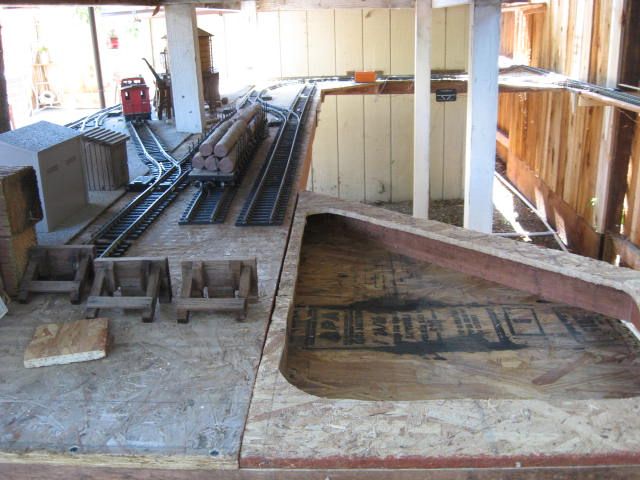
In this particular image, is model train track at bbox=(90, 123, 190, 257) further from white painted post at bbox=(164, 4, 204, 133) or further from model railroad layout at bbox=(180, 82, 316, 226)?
white painted post at bbox=(164, 4, 204, 133)

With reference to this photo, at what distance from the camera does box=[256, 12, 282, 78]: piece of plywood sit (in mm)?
19141

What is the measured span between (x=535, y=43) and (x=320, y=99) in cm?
735

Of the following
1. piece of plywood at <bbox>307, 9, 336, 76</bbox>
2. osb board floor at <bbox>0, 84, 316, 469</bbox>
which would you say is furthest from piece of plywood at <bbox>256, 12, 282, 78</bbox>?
osb board floor at <bbox>0, 84, 316, 469</bbox>

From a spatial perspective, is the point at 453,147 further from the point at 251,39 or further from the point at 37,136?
the point at 37,136

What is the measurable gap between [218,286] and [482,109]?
6382 mm

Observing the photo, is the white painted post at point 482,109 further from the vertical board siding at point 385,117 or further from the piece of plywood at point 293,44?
the piece of plywood at point 293,44

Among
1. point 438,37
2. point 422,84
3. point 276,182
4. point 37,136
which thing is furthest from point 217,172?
point 438,37

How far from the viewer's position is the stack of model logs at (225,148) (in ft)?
25.5

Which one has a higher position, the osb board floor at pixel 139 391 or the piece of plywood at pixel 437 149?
the osb board floor at pixel 139 391

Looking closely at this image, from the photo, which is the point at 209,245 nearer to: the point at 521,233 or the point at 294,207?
the point at 294,207

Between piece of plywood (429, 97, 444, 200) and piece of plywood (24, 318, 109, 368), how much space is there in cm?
1555

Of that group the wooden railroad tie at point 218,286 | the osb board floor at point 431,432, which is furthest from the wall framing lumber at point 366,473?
the wooden railroad tie at point 218,286

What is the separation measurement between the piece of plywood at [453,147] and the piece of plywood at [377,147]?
1.59 m

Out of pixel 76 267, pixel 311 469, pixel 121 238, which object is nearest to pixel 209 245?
pixel 121 238
